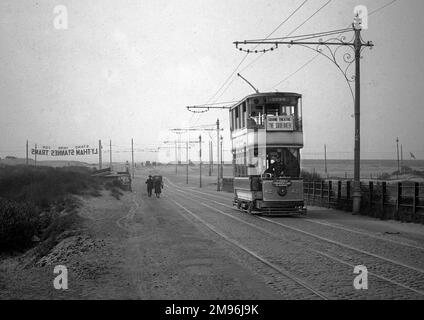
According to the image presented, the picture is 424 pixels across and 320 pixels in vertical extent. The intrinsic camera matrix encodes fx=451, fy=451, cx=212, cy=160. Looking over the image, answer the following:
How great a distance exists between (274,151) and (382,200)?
16.9ft

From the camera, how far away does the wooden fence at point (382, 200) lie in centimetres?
1702

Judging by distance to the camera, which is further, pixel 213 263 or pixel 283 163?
pixel 283 163

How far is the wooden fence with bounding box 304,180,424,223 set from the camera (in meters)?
17.0

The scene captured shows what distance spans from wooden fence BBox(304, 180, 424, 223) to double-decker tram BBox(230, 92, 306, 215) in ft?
11.0

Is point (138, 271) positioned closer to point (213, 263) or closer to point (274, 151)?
point (213, 263)

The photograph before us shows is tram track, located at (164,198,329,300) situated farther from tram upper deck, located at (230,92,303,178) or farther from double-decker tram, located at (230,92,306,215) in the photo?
tram upper deck, located at (230,92,303,178)

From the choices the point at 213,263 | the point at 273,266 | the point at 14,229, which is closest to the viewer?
the point at 273,266

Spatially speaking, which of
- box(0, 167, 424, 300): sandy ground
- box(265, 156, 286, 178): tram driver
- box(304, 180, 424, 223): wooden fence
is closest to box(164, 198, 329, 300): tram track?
box(0, 167, 424, 300): sandy ground

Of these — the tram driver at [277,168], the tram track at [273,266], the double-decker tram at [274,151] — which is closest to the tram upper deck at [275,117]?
the double-decker tram at [274,151]

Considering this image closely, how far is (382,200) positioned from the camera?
19.5 meters

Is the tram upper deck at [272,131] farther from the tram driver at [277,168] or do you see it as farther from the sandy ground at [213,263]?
the sandy ground at [213,263]

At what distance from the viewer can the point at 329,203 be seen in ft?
80.6

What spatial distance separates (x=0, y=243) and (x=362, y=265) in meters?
12.1

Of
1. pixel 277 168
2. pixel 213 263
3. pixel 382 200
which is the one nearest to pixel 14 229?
pixel 213 263
